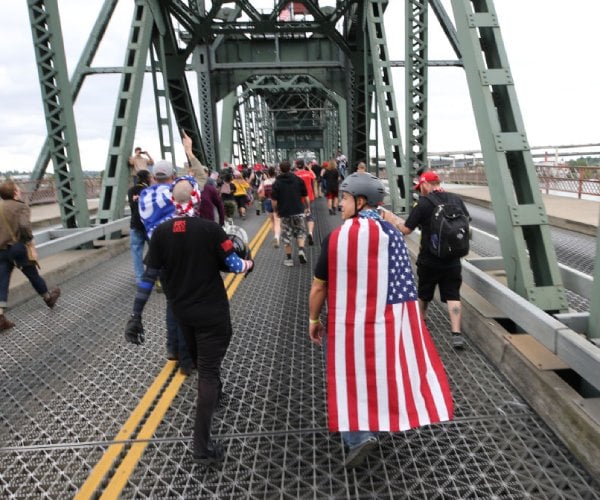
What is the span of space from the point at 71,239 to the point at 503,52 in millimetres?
7169

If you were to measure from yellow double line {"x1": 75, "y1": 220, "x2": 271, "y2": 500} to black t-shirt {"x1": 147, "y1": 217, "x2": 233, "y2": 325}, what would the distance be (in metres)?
1.00

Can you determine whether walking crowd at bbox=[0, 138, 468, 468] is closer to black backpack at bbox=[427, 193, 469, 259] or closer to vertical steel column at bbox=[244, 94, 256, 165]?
black backpack at bbox=[427, 193, 469, 259]

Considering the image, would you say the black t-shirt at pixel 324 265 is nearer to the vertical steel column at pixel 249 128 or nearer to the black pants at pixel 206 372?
the black pants at pixel 206 372

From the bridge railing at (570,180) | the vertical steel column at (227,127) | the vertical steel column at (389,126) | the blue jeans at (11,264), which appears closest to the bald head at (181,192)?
the blue jeans at (11,264)

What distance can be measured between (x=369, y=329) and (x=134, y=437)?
198 centimetres

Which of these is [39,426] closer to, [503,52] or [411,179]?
[503,52]

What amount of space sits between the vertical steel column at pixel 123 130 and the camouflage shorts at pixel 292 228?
370 centimetres

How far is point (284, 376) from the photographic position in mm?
4234

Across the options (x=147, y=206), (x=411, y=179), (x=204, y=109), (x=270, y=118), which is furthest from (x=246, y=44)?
(x=270, y=118)

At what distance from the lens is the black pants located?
117 inches

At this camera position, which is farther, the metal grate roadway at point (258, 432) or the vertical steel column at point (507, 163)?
the vertical steel column at point (507, 163)

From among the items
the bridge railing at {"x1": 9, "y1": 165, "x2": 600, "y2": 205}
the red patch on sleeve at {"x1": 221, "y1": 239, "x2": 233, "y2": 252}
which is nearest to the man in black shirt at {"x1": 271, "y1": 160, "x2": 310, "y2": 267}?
the red patch on sleeve at {"x1": 221, "y1": 239, "x2": 233, "y2": 252}

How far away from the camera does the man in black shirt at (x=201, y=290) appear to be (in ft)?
9.95

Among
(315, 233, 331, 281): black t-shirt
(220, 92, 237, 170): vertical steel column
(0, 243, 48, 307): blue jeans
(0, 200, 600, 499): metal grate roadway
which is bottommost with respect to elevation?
(0, 200, 600, 499): metal grate roadway
